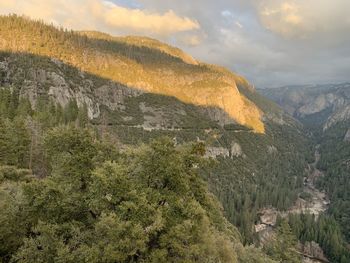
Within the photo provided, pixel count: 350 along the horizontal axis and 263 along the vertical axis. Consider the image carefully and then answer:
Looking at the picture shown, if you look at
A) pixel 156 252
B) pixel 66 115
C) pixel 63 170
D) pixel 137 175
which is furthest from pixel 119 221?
pixel 66 115

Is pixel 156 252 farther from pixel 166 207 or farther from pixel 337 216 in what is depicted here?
pixel 337 216

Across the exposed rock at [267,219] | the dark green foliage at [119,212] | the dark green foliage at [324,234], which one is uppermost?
the dark green foliage at [119,212]

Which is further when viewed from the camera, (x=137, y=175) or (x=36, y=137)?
(x=36, y=137)

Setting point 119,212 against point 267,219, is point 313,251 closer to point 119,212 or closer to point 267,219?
point 267,219

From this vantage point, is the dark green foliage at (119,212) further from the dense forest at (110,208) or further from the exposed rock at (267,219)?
the exposed rock at (267,219)

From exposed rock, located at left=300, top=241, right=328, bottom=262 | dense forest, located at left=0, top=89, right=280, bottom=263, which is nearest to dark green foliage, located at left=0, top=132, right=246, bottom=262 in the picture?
dense forest, located at left=0, top=89, right=280, bottom=263

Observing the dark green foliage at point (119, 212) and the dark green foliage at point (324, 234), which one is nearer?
the dark green foliage at point (119, 212)

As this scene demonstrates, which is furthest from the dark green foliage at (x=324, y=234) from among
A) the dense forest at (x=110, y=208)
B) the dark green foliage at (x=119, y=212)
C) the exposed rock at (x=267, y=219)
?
the dark green foliage at (x=119, y=212)

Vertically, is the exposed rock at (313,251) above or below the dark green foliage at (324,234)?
below

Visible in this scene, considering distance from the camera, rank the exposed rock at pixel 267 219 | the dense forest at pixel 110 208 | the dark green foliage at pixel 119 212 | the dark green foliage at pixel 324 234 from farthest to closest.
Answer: the exposed rock at pixel 267 219, the dark green foliage at pixel 324 234, the dense forest at pixel 110 208, the dark green foliage at pixel 119 212

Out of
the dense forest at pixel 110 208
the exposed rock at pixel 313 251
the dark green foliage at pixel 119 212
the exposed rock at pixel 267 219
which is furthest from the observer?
the exposed rock at pixel 267 219

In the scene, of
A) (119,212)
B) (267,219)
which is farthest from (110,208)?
(267,219)

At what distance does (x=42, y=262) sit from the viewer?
111 ft

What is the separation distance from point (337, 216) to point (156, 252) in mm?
190674
